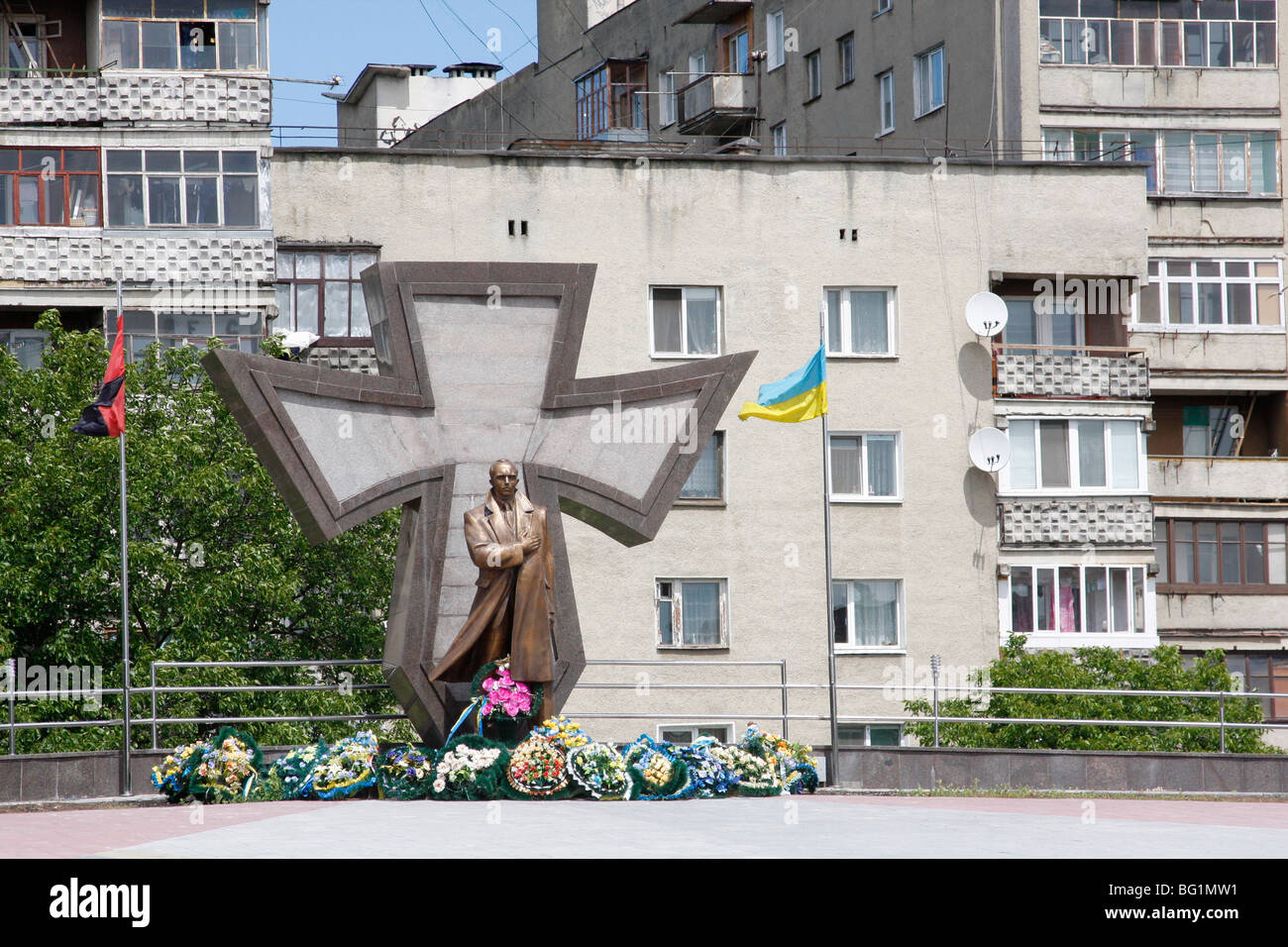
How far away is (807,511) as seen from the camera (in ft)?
125

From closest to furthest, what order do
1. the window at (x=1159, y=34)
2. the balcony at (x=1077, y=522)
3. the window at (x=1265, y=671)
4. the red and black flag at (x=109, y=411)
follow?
the red and black flag at (x=109, y=411) → the balcony at (x=1077, y=522) → the window at (x=1265, y=671) → the window at (x=1159, y=34)

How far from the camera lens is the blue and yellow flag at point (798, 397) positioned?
2409 cm

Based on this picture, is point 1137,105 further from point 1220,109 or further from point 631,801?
point 631,801

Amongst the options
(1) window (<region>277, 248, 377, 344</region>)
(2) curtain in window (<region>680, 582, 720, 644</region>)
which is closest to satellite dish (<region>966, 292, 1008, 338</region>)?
(2) curtain in window (<region>680, 582, 720, 644</region>)

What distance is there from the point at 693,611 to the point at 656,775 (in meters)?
18.8

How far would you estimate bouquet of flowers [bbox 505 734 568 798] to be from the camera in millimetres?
18516

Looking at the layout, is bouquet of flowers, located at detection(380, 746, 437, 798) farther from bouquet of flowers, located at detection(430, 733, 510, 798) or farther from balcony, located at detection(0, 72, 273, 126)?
balcony, located at detection(0, 72, 273, 126)

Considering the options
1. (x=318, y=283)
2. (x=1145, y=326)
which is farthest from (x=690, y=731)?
(x=1145, y=326)

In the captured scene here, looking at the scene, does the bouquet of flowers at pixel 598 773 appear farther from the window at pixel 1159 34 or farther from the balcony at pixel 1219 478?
the window at pixel 1159 34

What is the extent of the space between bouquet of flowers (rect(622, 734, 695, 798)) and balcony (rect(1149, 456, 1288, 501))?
25458mm

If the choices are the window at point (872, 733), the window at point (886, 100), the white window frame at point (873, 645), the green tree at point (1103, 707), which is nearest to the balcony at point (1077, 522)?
the white window frame at point (873, 645)

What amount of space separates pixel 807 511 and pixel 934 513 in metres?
2.51

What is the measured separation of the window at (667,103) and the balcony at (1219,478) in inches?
695

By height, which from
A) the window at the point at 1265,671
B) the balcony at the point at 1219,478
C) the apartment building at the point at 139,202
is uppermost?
the apartment building at the point at 139,202
